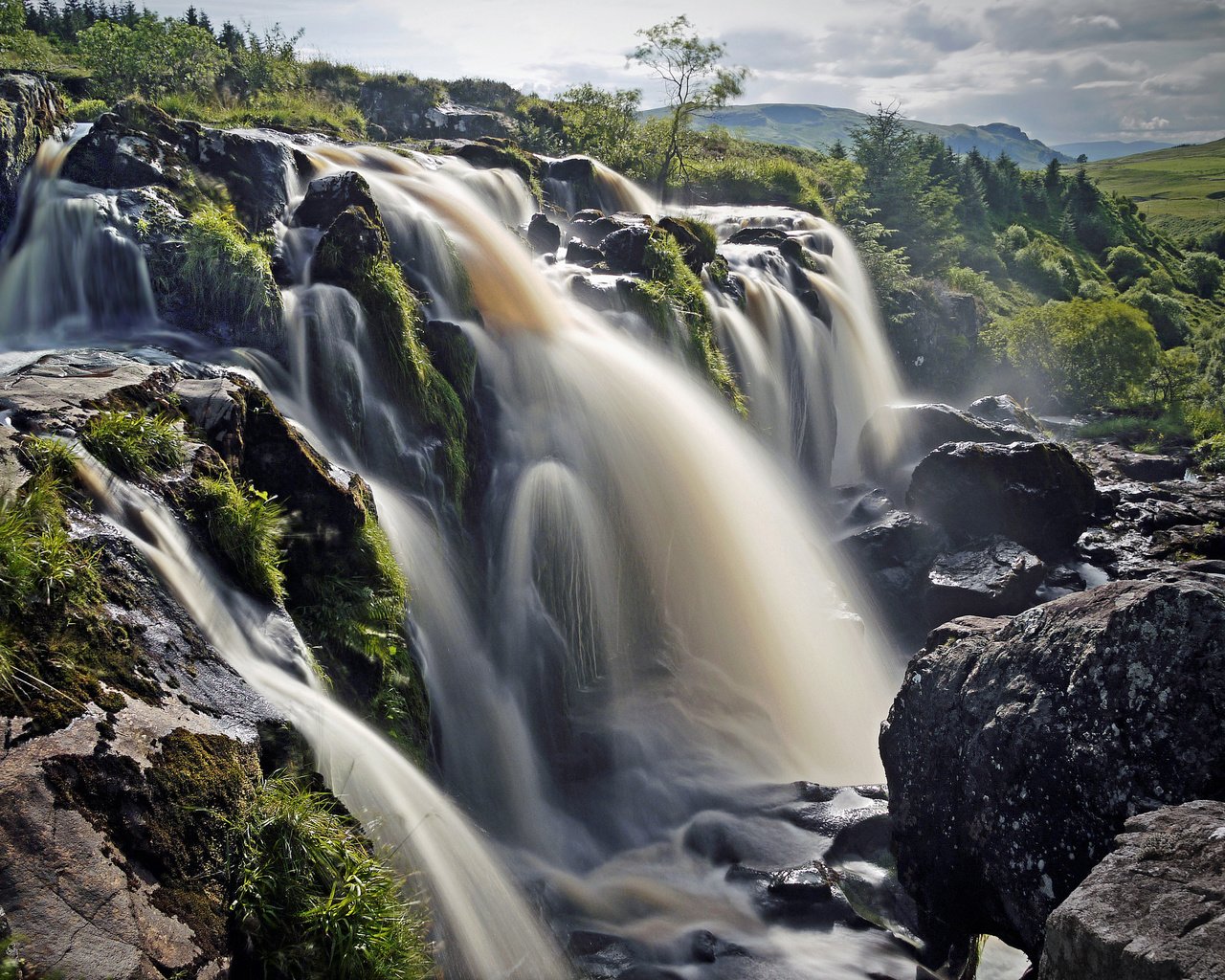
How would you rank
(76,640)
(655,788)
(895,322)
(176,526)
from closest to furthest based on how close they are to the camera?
(76,640) → (176,526) → (655,788) → (895,322)

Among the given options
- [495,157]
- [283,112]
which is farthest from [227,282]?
[283,112]

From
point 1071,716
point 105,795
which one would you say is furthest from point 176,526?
point 1071,716

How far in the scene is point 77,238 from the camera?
1141 centimetres

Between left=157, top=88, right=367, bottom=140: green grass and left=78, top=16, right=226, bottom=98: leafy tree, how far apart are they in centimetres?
120

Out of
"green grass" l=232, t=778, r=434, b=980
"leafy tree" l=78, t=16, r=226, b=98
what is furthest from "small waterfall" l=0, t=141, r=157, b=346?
"leafy tree" l=78, t=16, r=226, b=98

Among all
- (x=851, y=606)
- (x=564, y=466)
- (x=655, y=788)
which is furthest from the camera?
(x=851, y=606)

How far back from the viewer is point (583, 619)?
1250cm

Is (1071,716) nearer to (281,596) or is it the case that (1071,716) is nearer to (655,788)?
(655,788)

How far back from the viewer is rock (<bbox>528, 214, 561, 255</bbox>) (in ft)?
69.2


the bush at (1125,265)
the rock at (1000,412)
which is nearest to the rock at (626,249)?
the rock at (1000,412)

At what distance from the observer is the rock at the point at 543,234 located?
21.1 metres

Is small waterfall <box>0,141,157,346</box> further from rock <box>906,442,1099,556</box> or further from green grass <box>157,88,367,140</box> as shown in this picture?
rock <box>906,442,1099,556</box>

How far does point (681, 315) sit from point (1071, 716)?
1325cm

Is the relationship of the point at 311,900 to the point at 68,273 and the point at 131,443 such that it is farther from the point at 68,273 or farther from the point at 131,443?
the point at 68,273
